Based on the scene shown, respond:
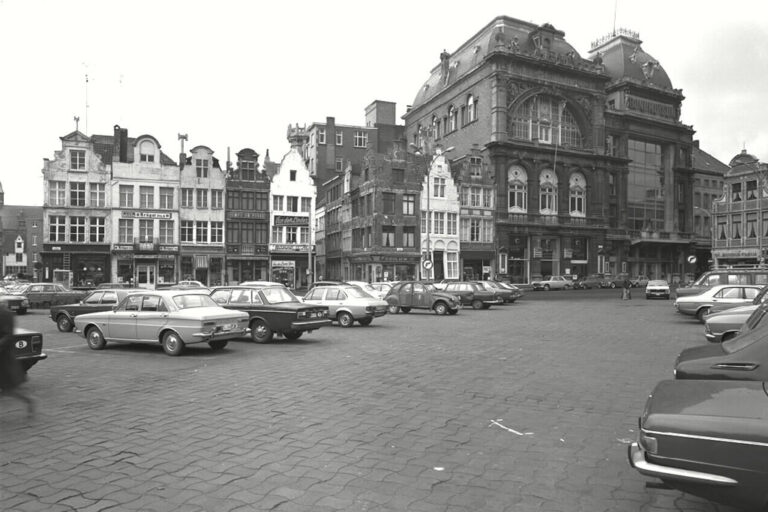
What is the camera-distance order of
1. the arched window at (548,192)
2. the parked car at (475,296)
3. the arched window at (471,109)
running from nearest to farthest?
the parked car at (475,296) < the arched window at (548,192) < the arched window at (471,109)

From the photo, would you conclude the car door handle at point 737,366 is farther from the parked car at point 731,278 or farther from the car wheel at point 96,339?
the parked car at point 731,278

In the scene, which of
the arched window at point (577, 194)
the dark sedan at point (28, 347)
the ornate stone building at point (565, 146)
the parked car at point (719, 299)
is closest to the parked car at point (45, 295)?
the dark sedan at point (28, 347)

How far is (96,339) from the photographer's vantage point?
14.6 m

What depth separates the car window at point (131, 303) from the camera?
46.6 feet

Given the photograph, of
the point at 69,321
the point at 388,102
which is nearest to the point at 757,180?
the point at 388,102

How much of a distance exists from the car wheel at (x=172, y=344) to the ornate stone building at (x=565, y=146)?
49587mm

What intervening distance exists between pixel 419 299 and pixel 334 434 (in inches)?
846

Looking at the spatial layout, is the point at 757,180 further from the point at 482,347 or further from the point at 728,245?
the point at 482,347

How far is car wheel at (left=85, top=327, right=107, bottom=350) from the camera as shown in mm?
14547

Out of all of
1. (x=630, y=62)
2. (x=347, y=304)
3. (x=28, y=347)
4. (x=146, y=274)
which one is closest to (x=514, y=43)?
(x=630, y=62)

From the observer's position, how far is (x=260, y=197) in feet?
186

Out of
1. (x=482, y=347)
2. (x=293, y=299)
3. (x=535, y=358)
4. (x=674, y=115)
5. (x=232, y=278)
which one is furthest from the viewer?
(x=674, y=115)

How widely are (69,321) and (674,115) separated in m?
86.8

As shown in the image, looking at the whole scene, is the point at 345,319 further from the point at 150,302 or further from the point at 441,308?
the point at 150,302
